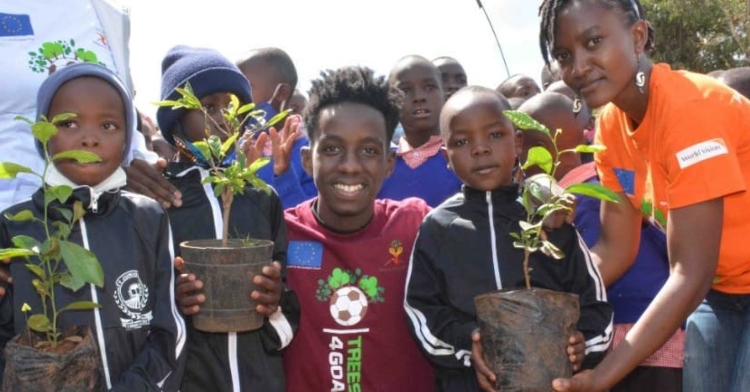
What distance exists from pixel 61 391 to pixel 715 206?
1.97 metres

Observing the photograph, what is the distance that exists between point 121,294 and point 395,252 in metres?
1.05

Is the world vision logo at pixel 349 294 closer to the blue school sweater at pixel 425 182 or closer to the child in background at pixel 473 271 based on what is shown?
the child in background at pixel 473 271

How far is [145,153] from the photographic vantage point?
314cm

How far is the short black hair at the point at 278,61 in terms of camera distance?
5254mm

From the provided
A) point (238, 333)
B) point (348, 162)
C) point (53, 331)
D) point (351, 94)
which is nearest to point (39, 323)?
point (53, 331)

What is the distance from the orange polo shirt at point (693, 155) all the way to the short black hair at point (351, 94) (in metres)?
0.86

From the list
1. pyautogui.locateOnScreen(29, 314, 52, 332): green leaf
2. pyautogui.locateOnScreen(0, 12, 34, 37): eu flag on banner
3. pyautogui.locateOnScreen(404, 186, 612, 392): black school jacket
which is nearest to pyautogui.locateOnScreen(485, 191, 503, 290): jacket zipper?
pyautogui.locateOnScreen(404, 186, 612, 392): black school jacket

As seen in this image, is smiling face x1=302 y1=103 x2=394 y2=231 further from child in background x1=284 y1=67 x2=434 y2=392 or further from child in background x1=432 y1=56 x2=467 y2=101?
child in background x1=432 y1=56 x2=467 y2=101

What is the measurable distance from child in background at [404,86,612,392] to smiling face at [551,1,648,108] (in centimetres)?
43

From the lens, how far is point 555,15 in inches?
107

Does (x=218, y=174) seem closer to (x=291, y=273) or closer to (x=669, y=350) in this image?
(x=291, y=273)

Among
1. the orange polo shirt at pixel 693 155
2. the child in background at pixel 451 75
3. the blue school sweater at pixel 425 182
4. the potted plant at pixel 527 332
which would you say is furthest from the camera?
the child in background at pixel 451 75

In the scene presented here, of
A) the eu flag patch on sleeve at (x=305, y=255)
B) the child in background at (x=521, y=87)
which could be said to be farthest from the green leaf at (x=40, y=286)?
the child in background at (x=521, y=87)

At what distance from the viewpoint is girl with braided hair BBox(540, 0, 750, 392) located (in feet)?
8.18
